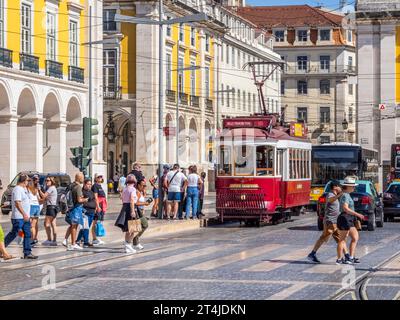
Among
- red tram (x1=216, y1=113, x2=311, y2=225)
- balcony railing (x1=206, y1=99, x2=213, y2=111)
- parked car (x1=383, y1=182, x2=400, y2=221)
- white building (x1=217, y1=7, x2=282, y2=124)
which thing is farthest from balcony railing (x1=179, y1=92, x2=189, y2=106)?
red tram (x1=216, y1=113, x2=311, y2=225)

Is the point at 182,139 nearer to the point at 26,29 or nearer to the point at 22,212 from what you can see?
the point at 26,29

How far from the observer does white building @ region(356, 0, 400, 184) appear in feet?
259

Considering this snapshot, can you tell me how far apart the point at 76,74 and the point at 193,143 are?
26.6 m

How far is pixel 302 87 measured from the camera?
123750 mm

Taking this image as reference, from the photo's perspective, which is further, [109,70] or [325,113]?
[325,113]

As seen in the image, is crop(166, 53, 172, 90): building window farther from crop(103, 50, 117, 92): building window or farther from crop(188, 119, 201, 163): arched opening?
crop(188, 119, 201, 163): arched opening

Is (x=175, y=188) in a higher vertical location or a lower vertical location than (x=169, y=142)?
lower

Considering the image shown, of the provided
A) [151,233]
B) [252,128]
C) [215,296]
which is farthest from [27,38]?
[215,296]

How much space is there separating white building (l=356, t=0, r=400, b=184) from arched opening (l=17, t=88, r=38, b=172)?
3465 centimetres

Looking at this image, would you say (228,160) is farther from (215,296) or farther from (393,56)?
(393,56)

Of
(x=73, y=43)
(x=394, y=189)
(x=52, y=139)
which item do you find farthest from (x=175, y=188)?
(x=73, y=43)

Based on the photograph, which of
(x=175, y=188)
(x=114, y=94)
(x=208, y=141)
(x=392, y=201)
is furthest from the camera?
(x=208, y=141)

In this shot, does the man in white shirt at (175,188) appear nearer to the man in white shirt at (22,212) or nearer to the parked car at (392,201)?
the parked car at (392,201)

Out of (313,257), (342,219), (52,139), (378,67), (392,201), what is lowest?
(313,257)
